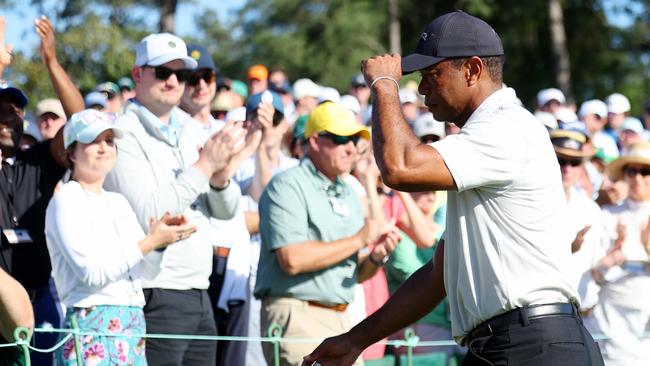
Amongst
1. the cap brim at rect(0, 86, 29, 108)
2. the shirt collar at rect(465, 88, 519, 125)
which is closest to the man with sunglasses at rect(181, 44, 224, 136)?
the cap brim at rect(0, 86, 29, 108)

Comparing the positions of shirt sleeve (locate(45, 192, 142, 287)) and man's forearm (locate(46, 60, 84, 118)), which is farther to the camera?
man's forearm (locate(46, 60, 84, 118))

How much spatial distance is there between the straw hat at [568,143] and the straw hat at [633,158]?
1.26 feet

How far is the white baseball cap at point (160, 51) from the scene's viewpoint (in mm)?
7484

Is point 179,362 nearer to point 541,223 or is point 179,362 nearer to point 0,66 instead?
point 0,66

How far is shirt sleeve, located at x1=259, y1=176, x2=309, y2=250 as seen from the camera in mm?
A: 7281

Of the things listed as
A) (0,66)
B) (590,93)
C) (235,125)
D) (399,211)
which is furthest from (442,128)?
(590,93)

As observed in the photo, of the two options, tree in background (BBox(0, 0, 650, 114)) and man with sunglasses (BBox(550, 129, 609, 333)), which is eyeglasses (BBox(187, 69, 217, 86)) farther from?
tree in background (BBox(0, 0, 650, 114))

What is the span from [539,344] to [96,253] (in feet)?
8.66

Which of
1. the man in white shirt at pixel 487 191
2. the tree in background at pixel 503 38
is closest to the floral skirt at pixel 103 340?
the man in white shirt at pixel 487 191

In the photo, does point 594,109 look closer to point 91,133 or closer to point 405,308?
point 91,133

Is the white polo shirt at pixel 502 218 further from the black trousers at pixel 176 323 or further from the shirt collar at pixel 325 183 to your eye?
the shirt collar at pixel 325 183

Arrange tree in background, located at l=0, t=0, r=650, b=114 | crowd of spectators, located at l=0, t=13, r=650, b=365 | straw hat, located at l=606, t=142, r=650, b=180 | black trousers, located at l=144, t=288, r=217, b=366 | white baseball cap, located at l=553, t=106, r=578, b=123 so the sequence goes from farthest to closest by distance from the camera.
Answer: tree in background, located at l=0, t=0, r=650, b=114 → white baseball cap, located at l=553, t=106, r=578, b=123 → straw hat, located at l=606, t=142, r=650, b=180 → black trousers, located at l=144, t=288, r=217, b=366 → crowd of spectators, located at l=0, t=13, r=650, b=365

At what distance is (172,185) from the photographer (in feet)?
22.8

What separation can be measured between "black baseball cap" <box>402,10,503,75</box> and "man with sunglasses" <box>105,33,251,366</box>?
235cm
